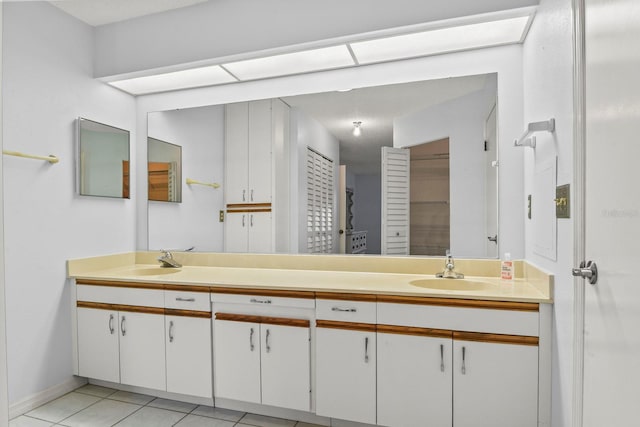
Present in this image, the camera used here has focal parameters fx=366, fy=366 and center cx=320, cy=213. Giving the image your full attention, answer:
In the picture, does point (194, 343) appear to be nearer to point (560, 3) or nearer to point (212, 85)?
point (212, 85)

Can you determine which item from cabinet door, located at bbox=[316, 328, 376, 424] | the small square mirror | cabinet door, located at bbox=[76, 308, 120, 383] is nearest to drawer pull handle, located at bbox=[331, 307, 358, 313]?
cabinet door, located at bbox=[316, 328, 376, 424]

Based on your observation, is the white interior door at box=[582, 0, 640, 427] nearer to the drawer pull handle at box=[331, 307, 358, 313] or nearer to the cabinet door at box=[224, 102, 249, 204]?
the drawer pull handle at box=[331, 307, 358, 313]

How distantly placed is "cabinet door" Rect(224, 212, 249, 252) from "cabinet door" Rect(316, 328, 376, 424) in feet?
3.66

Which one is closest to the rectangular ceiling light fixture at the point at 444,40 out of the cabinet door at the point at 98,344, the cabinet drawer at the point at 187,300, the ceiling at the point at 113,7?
the ceiling at the point at 113,7

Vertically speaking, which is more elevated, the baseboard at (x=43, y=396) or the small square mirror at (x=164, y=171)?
the small square mirror at (x=164, y=171)

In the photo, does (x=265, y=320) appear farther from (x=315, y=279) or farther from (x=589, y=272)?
(x=589, y=272)

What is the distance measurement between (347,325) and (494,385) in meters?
0.75

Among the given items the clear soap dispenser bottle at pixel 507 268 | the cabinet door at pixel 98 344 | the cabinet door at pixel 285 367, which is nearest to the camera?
the cabinet door at pixel 285 367

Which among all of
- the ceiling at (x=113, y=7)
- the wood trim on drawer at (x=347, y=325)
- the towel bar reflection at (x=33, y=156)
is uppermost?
the ceiling at (x=113, y=7)

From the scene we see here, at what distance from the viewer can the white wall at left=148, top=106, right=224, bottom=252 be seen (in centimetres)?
293

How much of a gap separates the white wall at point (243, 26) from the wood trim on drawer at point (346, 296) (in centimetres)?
153

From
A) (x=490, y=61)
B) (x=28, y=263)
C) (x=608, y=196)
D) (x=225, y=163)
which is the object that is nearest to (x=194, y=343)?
(x=28, y=263)

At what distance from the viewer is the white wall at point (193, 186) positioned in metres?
2.93

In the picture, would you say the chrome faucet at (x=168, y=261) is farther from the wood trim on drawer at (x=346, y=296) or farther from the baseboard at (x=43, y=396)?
the wood trim on drawer at (x=346, y=296)
